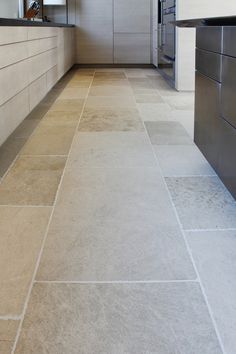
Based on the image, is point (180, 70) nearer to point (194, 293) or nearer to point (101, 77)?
point (101, 77)

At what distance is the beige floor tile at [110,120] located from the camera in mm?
3658

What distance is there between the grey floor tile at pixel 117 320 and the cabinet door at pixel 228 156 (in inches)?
27.8

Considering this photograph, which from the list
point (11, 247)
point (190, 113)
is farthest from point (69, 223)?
point (190, 113)

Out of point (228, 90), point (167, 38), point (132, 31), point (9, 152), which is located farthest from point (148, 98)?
point (132, 31)

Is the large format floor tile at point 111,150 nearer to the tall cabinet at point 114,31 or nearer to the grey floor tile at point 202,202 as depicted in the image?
the grey floor tile at point 202,202

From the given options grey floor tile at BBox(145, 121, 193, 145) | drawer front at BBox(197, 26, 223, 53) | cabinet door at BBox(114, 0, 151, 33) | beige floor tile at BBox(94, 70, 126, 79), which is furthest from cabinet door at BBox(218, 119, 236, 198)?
cabinet door at BBox(114, 0, 151, 33)

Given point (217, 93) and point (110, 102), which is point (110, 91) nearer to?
point (110, 102)

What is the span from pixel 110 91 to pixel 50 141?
266 cm

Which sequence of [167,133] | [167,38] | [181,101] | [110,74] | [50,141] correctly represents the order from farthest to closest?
[110,74] < [167,38] < [181,101] < [167,133] < [50,141]

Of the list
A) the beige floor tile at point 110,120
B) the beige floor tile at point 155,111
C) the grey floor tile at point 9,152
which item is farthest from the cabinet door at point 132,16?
the grey floor tile at point 9,152

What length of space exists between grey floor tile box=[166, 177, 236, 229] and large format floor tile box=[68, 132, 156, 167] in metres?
0.39

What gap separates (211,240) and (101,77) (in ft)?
19.7

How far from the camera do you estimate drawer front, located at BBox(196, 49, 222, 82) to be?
2119 mm

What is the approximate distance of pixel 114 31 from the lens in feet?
29.4
